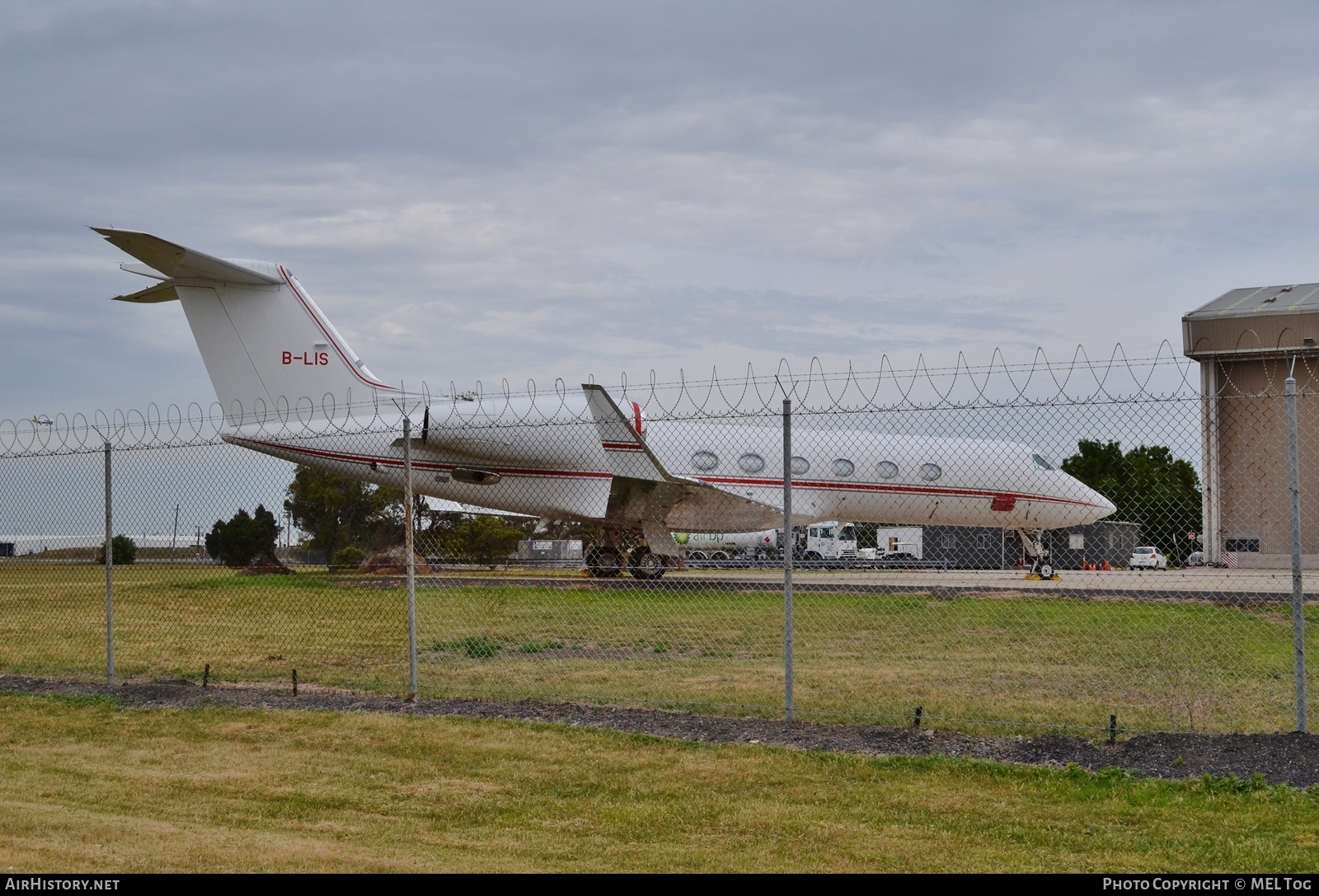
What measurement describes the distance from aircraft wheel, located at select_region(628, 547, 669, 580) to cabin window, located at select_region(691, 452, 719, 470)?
2.63m

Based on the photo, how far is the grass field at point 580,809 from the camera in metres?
5.79

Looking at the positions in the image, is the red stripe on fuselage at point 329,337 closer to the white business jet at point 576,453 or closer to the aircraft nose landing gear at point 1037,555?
the white business jet at point 576,453

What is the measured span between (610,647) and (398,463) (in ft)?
32.5

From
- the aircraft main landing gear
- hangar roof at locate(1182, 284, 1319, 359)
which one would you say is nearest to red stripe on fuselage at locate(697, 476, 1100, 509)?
the aircraft main landing gear

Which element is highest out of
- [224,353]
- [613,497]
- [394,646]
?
[224,353]

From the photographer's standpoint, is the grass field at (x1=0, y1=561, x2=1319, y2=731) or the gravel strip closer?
the gravel strip

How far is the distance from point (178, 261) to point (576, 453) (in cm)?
816

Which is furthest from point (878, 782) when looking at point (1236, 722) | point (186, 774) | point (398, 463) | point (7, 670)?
point (398, 463)

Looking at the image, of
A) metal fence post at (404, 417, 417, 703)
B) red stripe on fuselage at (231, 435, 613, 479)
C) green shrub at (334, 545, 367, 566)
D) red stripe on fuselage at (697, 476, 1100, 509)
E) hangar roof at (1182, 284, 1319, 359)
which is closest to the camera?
metal fence post at (404, 417, 417, 703)

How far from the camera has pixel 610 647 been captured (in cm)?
1409

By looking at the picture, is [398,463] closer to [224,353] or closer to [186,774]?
[224,353]

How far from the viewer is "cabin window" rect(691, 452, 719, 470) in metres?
26.8

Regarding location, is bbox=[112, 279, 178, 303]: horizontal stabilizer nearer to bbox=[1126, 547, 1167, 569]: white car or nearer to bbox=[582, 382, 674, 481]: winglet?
bbox=[582, 382, 674, 481]: winglet

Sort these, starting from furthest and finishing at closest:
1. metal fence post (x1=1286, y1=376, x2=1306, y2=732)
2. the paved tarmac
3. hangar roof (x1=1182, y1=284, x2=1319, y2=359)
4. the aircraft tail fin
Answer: hangar roof (x1=1182, y1=284, x2=1319, y2=359) < the aircraft tail fin < the paved tarmac < metal fence post (x1=1286, y1=376, x2=1306, y2=732)
